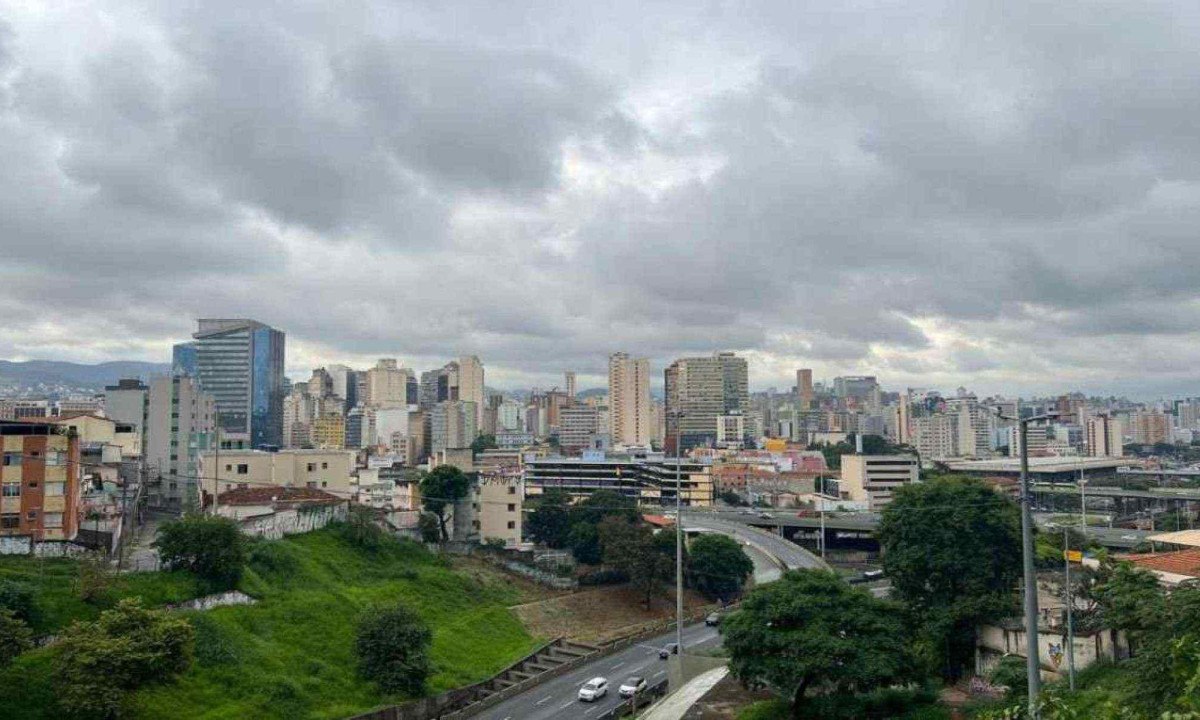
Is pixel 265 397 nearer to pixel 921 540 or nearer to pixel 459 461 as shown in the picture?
pixel 459 461

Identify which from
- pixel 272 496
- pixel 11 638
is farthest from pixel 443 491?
pixel 11 638

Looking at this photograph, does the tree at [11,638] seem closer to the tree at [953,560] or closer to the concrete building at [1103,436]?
the tree at [953,560]

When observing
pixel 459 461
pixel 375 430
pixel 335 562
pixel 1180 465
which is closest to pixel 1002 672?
pixel 335 562

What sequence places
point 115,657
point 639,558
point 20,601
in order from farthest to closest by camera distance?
point 639,558 → point 20,601 → point 115,657

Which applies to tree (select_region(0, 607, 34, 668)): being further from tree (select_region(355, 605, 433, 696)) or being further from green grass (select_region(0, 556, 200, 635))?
tree (select_region(355, 605, 433, 696))

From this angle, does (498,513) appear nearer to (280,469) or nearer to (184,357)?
(280,469)

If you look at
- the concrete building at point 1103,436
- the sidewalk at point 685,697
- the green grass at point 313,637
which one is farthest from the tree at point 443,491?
the concrete building at point 1103,436
